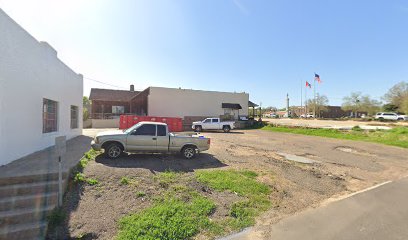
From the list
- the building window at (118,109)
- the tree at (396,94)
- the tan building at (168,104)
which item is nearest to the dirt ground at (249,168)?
the tan building at (168,104)

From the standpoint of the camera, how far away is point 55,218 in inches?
172

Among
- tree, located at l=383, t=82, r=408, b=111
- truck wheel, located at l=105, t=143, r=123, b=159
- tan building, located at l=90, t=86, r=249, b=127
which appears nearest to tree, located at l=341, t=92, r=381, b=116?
tree, located at l=383, t=82, r=408, b=111

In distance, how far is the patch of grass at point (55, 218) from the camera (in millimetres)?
4297

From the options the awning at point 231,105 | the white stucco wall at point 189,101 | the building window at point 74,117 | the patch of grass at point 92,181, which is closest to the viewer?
the patch of grass at point 92,181

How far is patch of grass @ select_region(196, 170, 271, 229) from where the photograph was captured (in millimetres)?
4844

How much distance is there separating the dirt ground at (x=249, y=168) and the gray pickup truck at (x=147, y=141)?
1.26 feet

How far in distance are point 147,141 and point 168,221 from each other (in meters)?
5.39

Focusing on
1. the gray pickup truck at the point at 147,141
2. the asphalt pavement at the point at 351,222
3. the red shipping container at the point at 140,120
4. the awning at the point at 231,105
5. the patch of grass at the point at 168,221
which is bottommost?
the asphalt pavement at the point at 351,222

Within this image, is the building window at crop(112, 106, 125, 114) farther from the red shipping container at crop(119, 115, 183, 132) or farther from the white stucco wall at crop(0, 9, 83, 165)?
the white stucco wall at crop(0, 9, 83, 165)

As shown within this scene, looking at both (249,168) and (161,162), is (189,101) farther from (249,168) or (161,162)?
(249,168)

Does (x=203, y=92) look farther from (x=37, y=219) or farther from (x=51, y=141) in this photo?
(x=37, y=219)

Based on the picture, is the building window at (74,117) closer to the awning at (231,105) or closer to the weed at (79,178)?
the weed at (79,178)

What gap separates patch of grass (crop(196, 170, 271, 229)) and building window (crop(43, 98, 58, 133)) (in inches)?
288

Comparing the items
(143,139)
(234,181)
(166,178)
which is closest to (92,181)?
(166,178)
